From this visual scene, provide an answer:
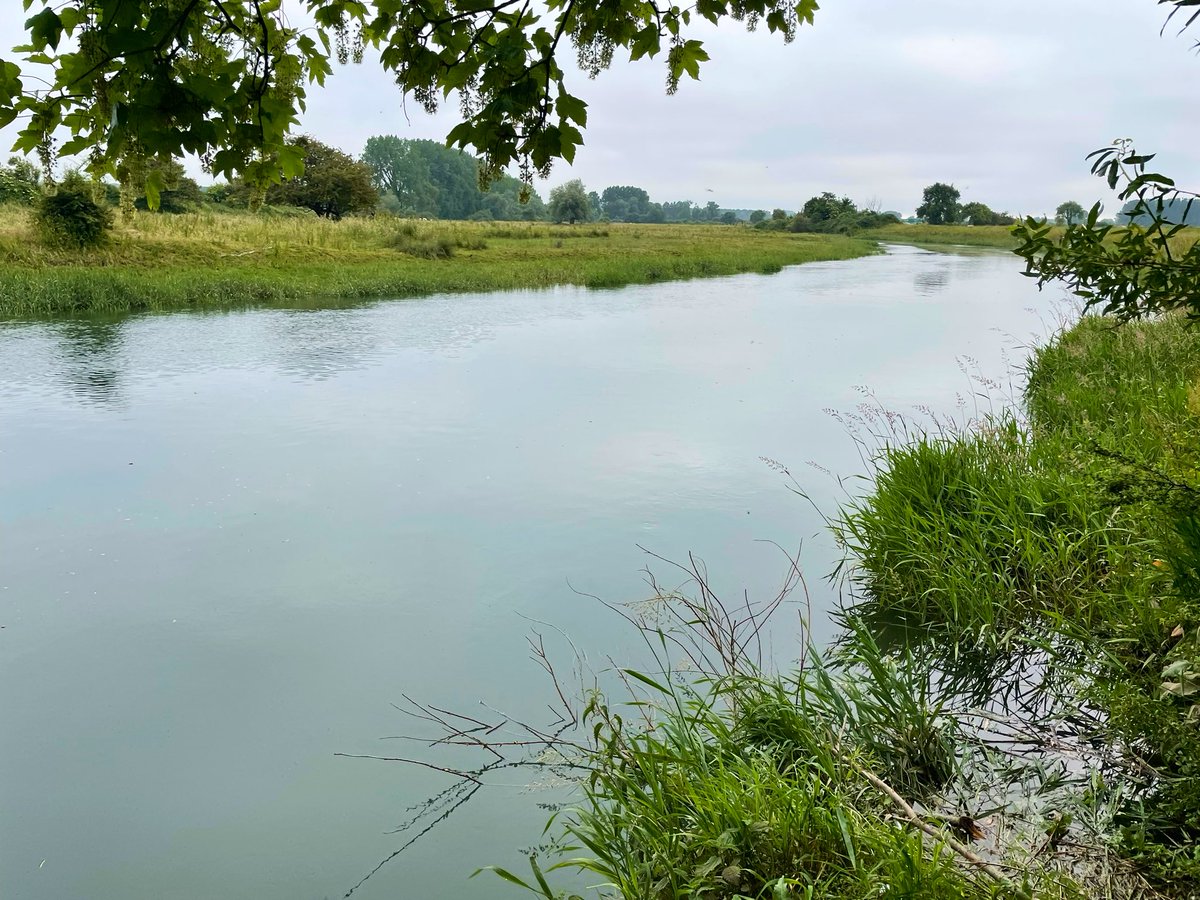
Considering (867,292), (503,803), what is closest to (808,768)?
(503,803)

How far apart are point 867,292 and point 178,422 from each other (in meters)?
16.0

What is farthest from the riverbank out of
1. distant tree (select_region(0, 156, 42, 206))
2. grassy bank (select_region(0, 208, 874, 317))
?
distant tree (select_region(0, 156, 42, 206))

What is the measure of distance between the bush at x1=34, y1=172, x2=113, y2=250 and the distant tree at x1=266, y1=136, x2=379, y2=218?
18.8m

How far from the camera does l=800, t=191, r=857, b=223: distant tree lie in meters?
64.4

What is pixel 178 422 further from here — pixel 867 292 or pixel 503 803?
pixel 867 292

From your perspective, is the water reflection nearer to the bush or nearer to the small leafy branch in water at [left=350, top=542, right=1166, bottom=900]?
the bush

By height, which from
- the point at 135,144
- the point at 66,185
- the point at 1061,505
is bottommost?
the point at 1061,505

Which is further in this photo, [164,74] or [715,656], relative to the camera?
[715,656]

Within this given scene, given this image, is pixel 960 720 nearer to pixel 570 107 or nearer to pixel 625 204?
pixel 570 107

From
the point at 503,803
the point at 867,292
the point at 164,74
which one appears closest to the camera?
the point at 164,74

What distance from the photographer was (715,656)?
3412 mm

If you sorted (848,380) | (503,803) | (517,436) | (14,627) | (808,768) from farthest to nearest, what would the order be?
(848,380) < (517,436) < (14,627) < (503,803) < (808,768)

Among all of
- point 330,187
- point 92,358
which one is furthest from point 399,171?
point 92,358

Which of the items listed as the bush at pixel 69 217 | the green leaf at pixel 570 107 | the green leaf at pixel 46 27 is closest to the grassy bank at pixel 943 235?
the bush at pixel 69 217
